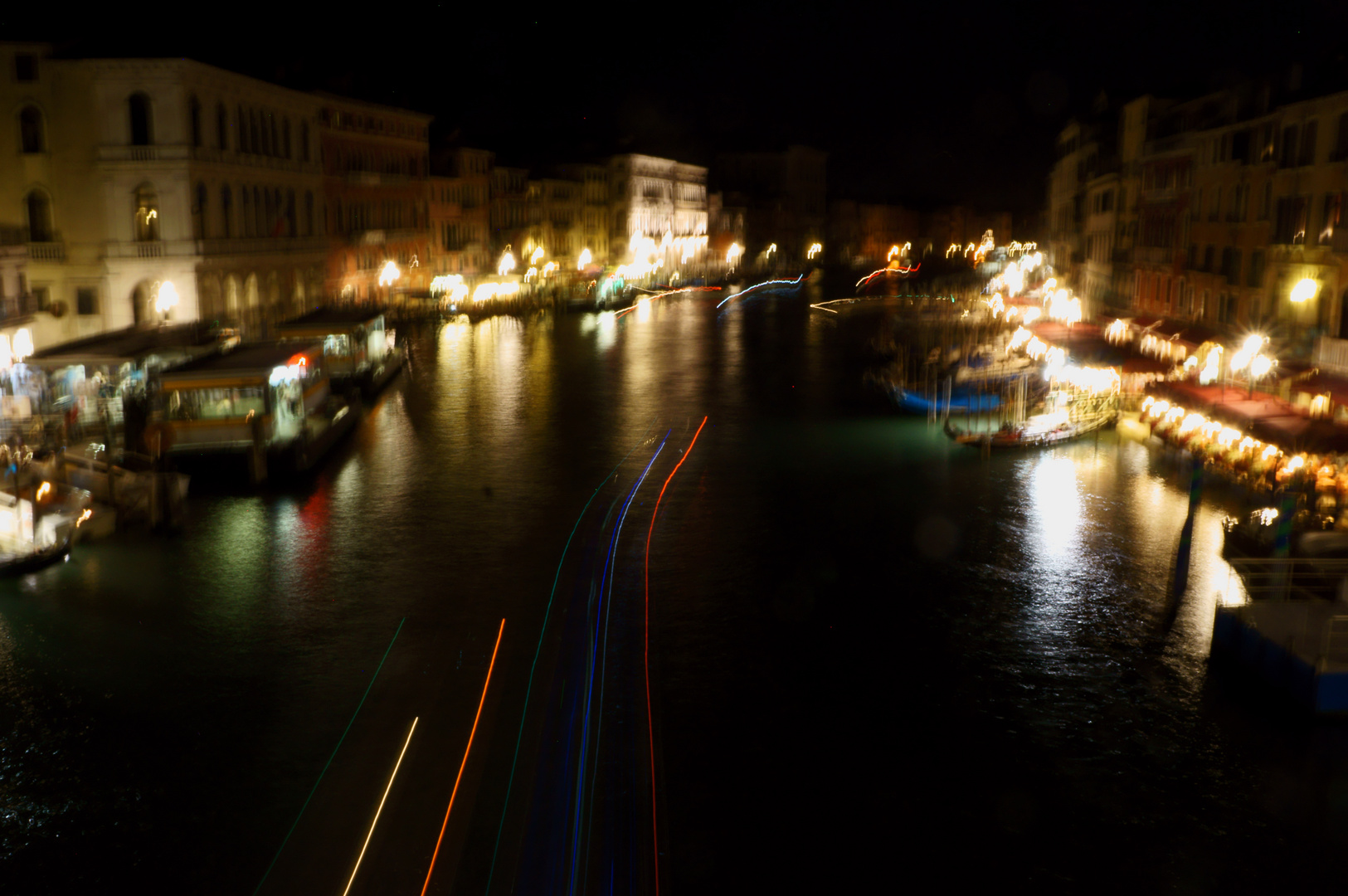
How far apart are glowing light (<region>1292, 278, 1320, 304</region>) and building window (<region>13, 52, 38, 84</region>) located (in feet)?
113

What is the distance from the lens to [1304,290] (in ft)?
82.8

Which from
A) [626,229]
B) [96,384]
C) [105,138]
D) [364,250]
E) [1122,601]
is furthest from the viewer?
[626,229]

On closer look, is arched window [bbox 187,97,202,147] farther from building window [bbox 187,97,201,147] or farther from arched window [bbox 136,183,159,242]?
arched window [bbox 136,183,159,242]

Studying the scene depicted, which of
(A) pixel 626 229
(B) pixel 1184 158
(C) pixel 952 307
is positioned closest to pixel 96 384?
(B) pixel 1184 158

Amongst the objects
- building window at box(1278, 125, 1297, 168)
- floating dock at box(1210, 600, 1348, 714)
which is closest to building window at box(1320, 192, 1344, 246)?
building window at box(1278, 125, 1297, 168)

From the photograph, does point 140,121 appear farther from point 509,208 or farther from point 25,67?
point 509,208

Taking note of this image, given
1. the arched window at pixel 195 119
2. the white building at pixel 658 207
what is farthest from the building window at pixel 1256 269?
the white building at pixel 658 207

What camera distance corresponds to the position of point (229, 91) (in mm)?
38750

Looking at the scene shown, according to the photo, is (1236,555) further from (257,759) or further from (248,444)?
(248,444)

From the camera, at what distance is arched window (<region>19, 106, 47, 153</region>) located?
114ft

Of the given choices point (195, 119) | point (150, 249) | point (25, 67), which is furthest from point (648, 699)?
point (25, 67)

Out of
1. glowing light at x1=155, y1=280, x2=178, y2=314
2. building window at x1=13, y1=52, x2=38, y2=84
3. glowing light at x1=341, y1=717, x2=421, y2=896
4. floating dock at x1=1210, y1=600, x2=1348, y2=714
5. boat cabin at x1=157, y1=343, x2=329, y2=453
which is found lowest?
glowing light at x1=341, y1=717, x2=421, y2=896

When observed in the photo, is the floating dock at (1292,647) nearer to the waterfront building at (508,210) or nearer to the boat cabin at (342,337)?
the boat cabin at (342,337)

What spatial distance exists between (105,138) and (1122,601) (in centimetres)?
3251
